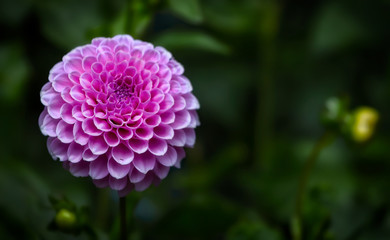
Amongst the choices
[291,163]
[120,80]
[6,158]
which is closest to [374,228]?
[291,163]

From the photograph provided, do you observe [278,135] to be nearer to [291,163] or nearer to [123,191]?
[291,163]

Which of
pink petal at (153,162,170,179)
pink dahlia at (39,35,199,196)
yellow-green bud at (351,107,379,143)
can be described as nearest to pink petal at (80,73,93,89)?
pink dahlia at (39,35,199,196)

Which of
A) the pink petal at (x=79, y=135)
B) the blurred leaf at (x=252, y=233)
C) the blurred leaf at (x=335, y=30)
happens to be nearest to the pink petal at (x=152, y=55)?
the pink petal at (x=79, y=135)

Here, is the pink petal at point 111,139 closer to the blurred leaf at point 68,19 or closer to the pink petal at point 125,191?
the pink petal at point 125,191

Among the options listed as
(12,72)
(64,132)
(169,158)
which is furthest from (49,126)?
(12,72)

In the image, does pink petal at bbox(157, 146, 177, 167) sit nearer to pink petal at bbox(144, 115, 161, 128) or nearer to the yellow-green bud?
pink petal at bbox(144, 115, 161, 128)
